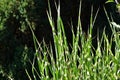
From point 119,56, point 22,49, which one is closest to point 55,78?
point 119,56

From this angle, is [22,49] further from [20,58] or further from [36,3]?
[36,3]

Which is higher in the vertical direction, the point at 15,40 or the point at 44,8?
the point at 44,8

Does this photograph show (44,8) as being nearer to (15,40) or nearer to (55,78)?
(15,40)

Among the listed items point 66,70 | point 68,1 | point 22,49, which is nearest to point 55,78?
point 66,70

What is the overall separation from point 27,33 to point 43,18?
0.95 ft

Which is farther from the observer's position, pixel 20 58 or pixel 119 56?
pixel 20 58

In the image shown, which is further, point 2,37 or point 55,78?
point 2,37

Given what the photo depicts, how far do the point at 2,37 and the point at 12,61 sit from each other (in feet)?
1.11

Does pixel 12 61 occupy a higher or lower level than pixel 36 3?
lower

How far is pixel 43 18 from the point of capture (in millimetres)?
5367

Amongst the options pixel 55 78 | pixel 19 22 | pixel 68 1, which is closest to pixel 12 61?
pixel 19 22

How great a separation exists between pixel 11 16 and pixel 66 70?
2604 millimetres

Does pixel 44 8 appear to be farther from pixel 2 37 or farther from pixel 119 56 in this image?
pixel 119 56

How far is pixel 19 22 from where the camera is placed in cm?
541
